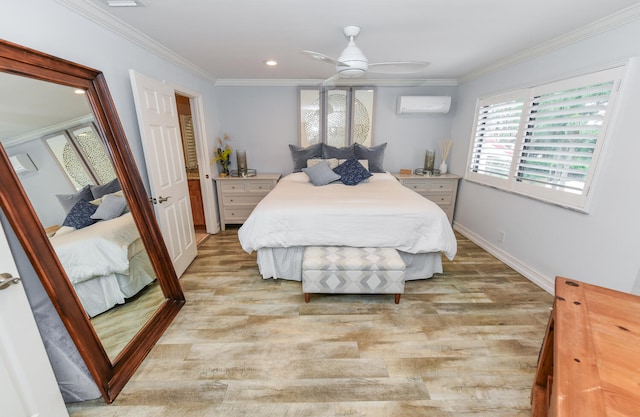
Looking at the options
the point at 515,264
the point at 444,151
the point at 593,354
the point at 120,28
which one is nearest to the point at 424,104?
the point at 444,151

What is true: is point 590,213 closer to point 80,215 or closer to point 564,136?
point 564,136

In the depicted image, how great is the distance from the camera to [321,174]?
3.65 m

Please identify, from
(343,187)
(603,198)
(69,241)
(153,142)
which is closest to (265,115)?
(343,187)

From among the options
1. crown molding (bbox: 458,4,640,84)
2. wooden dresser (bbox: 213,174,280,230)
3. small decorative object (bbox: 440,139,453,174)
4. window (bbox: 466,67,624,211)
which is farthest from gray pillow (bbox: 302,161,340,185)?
crown molding (bbox: 458,4,640,84)

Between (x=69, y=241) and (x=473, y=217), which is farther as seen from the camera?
(x=473, y=217)

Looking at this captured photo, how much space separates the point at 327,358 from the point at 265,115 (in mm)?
3788

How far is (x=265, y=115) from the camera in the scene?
439 cm

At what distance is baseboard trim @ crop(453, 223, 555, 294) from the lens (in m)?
2.55

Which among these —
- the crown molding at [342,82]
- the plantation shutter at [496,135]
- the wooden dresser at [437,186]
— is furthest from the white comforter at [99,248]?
the plantation shutter at [496,135]

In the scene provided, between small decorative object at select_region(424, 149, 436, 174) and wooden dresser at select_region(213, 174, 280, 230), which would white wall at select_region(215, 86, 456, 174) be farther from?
wooden dresser at select_region(213, 174, 280, 230)

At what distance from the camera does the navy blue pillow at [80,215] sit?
1.47m

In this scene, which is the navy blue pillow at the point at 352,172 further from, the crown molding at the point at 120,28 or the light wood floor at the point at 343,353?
the crown molding at the point at 120,28

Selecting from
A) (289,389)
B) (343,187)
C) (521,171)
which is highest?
(521,171)

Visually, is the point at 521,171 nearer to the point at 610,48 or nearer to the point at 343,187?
the point at 610,48
